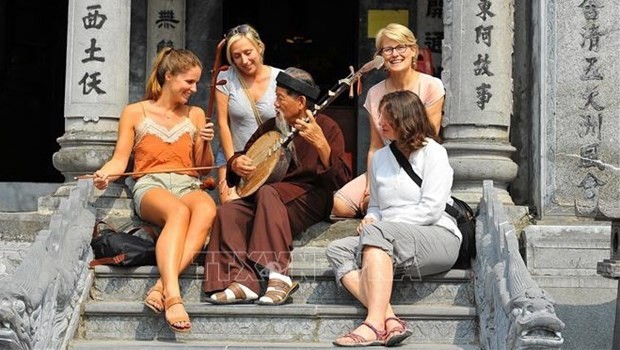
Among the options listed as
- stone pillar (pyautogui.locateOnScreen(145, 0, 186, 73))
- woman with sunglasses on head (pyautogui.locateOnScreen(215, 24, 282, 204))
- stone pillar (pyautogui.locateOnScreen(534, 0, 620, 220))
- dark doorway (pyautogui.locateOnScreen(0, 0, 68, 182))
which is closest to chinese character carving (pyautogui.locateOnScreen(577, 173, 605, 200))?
stone pillar (pyautogui.locateOnScreen(534, 0, 620, 220))

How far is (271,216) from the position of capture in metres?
7.91

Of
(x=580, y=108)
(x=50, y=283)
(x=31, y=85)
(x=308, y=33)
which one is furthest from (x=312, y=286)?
(x=31, y=85)

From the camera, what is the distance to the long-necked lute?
811 centimetres

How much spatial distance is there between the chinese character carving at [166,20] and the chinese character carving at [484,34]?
3.57 meters

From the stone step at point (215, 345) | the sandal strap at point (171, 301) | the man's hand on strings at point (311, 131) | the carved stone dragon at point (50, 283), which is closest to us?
the carved stone dragon at point (50, 283)

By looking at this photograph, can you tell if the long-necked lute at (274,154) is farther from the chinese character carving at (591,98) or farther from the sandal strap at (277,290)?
the chinese character carving at (591,98)

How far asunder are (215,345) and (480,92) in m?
3.29

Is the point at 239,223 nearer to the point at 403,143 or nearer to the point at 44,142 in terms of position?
the point at 403,143

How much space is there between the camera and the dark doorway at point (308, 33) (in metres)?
12.9

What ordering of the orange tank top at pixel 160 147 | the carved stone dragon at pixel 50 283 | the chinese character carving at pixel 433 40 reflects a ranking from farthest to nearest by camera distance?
the chinese character carving at pixel 433 40, the orange tank top at pixel 160 147, the carved stone dragon at pixel 50 283

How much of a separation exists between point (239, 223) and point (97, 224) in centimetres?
116

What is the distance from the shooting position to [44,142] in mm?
15375

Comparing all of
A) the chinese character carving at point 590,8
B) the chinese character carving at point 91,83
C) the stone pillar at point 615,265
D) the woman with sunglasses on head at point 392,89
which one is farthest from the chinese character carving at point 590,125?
the chinese character carving at point 91,83

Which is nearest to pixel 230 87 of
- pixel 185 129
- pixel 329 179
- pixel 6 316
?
pixel 185 129
